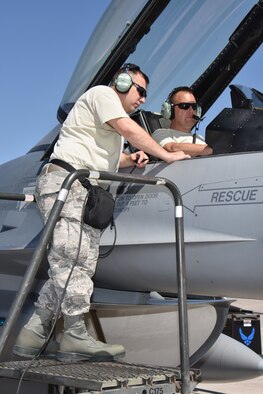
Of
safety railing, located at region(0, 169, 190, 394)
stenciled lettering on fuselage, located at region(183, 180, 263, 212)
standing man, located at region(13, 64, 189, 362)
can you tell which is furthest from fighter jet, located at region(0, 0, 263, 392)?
safety railing, located at region(0, 169, 190, 394)

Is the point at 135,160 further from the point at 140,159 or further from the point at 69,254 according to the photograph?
the point at 69,254

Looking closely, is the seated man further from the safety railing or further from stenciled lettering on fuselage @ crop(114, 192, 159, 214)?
the safety railing

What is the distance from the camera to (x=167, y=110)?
4656 mm

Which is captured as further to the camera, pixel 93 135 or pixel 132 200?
pixel 132 200

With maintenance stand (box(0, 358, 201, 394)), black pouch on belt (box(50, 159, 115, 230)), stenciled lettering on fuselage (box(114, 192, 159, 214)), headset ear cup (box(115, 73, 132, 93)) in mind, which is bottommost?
maintenance stand (box(0, 358, 201, 394))

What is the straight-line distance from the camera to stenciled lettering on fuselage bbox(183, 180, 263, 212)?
3537 millimetres

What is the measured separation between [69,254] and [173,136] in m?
1.40

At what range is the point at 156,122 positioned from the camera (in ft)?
16.0

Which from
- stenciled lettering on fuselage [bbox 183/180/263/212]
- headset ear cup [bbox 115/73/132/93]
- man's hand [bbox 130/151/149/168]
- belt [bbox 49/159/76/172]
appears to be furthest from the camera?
man's hand [bbox 130/151/149/168]

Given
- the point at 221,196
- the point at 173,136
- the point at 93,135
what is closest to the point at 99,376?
the point at 221,196

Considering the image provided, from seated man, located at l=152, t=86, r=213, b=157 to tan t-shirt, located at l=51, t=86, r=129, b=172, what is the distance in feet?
2.06

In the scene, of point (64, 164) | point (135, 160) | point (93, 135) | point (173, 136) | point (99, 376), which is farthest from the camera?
point (173, 136)

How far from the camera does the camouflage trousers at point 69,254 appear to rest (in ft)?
11.6

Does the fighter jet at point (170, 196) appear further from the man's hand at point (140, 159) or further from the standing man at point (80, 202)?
the standing man at point (80, 202)
